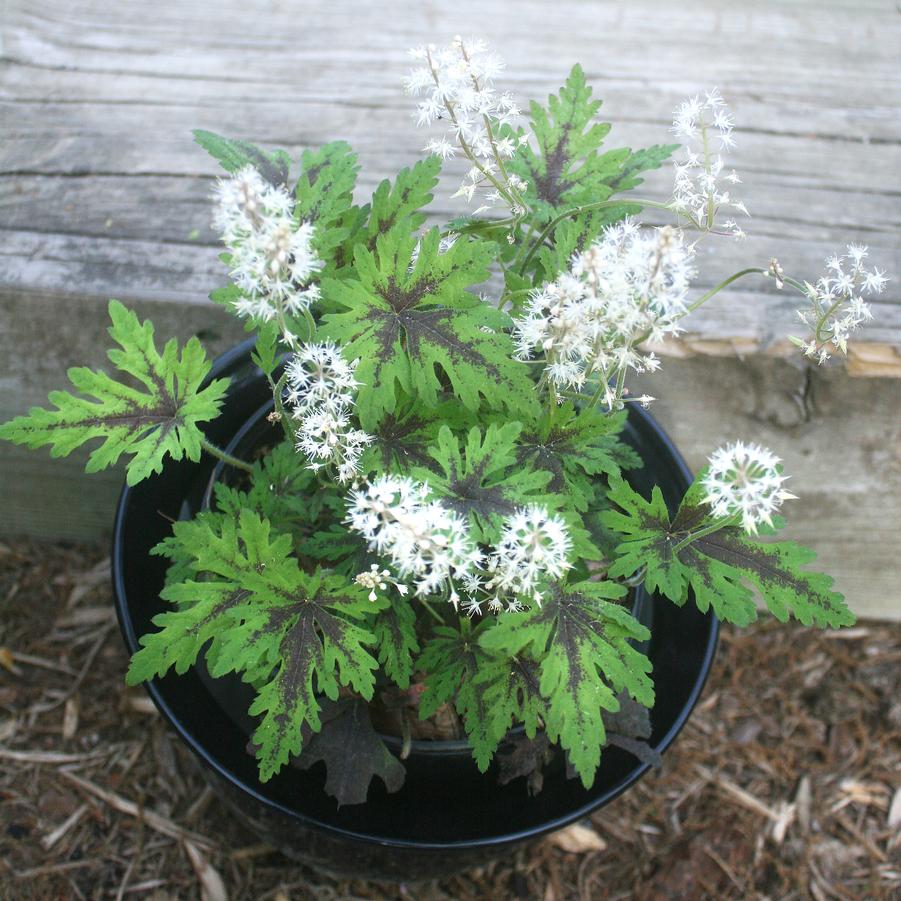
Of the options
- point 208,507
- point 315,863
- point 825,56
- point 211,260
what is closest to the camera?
point 208,507

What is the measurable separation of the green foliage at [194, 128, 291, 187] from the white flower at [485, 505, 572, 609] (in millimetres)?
563

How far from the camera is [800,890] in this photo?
205 centimetres

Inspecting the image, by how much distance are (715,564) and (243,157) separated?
85 centimetres

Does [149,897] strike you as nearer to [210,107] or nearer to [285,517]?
[285,517]

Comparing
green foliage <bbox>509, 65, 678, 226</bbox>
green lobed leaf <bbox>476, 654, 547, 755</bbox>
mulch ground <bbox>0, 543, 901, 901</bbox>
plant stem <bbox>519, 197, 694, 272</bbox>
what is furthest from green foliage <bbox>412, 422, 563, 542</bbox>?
mulch ground <bbox>0, 543, 901, 901</bbox>

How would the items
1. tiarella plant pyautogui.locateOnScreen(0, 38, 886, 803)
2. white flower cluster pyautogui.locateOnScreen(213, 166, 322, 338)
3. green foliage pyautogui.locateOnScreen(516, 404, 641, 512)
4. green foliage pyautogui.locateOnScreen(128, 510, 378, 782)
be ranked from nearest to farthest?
white flower cluster pyautogui.locateOnScreen(213, 166, 322, 338)
tiarella plant pyautogui.locateOnScreen(0, 38, 886, 803)
green foliage pyautogui.locateOnScreen(128, 510, 378, 782)
green foliage pyautogui.locateOnScreen(516, 404, 641, 512)

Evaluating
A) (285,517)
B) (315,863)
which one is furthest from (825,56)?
(315,863)

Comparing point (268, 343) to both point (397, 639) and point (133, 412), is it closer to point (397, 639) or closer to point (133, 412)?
point (133, 412)

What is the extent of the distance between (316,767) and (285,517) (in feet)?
1.31

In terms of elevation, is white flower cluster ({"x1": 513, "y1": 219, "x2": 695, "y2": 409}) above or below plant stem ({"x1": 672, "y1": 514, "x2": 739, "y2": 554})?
above

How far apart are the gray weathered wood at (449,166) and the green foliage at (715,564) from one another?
0.70 meters

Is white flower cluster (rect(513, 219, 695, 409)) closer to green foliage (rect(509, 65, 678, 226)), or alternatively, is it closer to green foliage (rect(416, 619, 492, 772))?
green foliage (rect(509, 65, 678, 226))

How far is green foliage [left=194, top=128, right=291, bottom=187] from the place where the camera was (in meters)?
1.24

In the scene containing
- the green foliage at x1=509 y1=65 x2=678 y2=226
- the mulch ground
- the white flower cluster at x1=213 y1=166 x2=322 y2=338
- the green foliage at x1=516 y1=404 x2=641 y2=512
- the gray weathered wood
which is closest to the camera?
the white flower cluster at x1=213 y1=166 x2=322 y2=338
